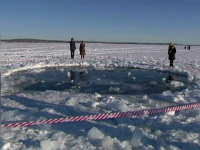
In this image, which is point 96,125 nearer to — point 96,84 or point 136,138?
point 136,138

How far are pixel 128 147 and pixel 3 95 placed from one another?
16.7 feet

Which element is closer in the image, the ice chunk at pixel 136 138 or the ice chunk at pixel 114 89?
the ice chunk at pixel 136 138

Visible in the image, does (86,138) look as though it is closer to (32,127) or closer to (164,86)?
(32,127)

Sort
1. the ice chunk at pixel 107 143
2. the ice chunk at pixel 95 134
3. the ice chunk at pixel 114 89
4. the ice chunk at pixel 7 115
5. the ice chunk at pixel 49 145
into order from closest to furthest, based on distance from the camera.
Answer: the ice chunk at pixel 49 145, the ice chunk at pixel 107 143, the ice chunk at pixel 95 134, the ice chunk at pixel 7 115, the ice chunk at pixel 114 89

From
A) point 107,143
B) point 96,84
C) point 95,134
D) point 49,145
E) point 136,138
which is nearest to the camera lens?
point 49,145

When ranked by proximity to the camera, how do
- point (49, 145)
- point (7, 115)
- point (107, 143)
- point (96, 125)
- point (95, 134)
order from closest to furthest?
point (49, 145) → point (107, 143) → point (95, 134) → point (96, 125) → point (7, 115)

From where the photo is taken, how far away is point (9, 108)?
6.71 metres

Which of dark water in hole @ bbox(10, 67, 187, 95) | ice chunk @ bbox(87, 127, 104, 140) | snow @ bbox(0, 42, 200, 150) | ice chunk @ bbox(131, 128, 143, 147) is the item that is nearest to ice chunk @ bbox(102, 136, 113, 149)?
snow @ bbox(0, 42, 200, 150)

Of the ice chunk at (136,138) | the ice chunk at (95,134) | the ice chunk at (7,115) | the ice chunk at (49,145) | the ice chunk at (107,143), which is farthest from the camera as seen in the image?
the ice chunk at (7,115)

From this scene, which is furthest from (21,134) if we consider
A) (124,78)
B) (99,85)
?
(124,78)

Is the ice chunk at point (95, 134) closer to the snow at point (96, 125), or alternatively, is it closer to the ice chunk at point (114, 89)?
the snow at point (96, 125)

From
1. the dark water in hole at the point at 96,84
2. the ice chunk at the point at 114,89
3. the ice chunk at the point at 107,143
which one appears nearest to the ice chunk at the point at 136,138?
the ice chunk at the point at 107,143

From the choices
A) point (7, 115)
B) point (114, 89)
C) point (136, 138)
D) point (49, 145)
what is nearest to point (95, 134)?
point (136, 138)

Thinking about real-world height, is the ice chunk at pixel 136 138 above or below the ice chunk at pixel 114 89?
below
